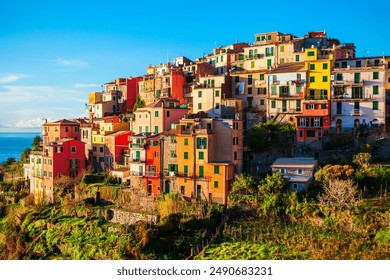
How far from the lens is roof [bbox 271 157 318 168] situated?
1680 centimetres

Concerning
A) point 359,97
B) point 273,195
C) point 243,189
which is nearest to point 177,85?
point 359,97

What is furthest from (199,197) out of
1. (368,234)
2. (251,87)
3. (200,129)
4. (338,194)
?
(251,87)

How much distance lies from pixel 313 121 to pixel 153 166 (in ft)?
23.5

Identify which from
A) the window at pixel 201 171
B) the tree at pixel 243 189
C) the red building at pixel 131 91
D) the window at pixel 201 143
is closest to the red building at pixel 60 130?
the red building at pixel 131 91

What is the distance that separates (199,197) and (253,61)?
11430mm

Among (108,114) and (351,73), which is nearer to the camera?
(351,73)

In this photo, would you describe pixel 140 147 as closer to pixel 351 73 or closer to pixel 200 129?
pixel 200 129

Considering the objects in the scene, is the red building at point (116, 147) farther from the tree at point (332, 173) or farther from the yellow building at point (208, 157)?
the tree at point (332, 173)

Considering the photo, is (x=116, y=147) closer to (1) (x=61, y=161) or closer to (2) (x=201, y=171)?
(1) (x=61, y=161)

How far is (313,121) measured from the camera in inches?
795

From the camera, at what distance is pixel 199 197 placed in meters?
17.8

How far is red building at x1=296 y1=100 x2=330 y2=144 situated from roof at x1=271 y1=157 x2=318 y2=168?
7.57 feet

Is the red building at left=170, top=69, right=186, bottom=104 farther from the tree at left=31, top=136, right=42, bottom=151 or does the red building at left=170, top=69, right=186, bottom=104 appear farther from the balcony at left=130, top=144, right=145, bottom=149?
the balcony at left=130, top=144, right=145, bottom=149

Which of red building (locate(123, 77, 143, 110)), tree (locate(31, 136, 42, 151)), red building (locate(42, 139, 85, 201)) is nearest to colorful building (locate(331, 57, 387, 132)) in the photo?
red building (locate(42, 139, 85, 201))
